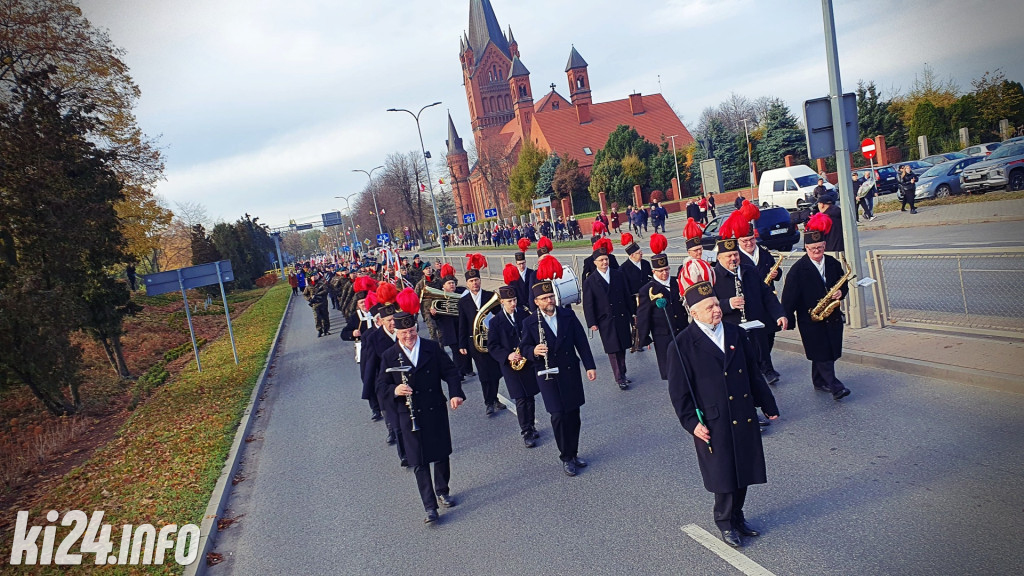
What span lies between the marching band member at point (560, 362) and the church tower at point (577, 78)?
281 ft

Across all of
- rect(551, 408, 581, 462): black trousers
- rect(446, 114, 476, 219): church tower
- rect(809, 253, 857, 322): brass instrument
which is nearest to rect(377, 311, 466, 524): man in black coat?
rect(551, 408, 581, 462): black trousers

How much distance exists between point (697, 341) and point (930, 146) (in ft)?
148

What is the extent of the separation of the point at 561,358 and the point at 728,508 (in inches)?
96.6

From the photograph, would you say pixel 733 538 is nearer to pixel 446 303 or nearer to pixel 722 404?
pixel 722 404

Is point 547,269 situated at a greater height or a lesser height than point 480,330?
greater

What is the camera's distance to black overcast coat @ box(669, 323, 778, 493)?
4.71 m

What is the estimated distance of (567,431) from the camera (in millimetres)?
6840

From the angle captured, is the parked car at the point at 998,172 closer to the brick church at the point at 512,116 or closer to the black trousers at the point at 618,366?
the black trousers at the point at 618,366

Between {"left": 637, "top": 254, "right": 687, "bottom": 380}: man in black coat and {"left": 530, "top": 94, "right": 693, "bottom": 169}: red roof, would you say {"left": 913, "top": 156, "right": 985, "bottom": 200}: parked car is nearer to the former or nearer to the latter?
{"left": 637, "top": 254, "right": 687, "bottom": 380}: man in black coat

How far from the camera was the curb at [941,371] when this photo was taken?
6848 mm

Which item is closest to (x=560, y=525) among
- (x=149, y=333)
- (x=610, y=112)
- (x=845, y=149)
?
(x=845, y=149)

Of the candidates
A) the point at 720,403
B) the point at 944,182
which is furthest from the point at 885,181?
the point at 720,403

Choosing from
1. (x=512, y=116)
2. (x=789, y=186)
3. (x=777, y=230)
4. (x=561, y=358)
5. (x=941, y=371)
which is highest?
(x=512, y=116)

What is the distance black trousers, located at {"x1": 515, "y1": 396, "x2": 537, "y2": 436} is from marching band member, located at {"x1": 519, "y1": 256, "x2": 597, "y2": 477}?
947 millimetres
